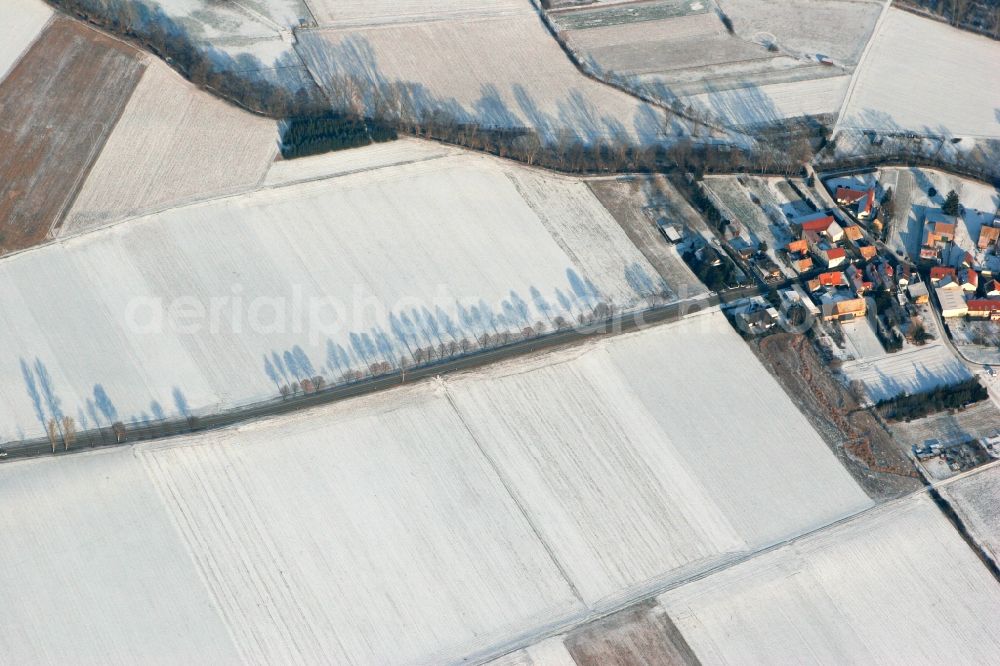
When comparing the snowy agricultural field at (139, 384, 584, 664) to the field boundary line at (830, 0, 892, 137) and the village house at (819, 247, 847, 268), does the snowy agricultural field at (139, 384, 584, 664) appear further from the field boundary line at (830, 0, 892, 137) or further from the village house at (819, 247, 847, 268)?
the field boundary line at (830, 0, 892, 137)

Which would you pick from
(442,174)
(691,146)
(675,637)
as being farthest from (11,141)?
(675,637)

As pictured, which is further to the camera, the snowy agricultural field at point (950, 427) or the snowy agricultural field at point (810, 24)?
the snowy agricultural field at point (810, 24)

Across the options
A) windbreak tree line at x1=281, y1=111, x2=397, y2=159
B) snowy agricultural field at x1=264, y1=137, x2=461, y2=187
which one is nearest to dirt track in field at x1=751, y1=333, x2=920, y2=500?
snowy agricultural field at x1=264, y1=137, x2=461, y2=187

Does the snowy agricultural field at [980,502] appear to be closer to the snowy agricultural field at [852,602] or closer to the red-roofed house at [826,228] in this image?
the snowy agricultural field at [852,602]

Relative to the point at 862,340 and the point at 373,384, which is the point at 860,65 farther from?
the point at 373,384

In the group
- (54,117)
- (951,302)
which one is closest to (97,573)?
(54,117)

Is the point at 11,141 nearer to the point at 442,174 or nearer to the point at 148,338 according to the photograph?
the point at 148,338

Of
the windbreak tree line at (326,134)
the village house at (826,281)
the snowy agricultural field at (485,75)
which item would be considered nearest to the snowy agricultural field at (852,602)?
the village house at (826,281)
